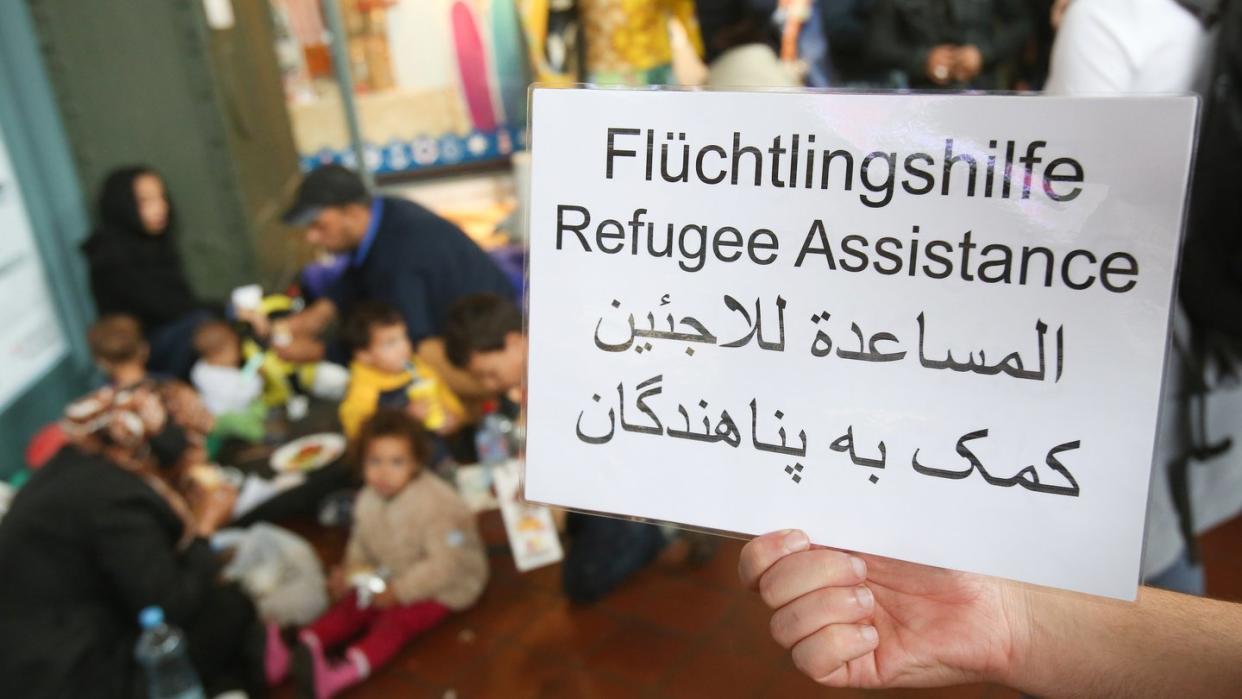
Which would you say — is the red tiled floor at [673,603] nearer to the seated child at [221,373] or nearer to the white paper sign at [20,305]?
the seated child at [221,373]

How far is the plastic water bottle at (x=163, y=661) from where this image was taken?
6.86 ft

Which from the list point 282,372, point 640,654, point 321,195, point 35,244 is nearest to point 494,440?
point 640,654

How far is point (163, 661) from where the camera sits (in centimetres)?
210

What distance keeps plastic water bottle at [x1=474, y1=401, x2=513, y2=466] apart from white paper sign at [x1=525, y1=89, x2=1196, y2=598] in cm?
209

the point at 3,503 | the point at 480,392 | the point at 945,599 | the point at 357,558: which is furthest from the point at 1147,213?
the point at 3,503

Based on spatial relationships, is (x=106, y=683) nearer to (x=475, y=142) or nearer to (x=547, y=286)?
(x=547, y=286)

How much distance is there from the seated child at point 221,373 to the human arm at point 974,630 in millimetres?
3211

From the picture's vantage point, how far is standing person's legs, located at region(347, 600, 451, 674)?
7.36 ft

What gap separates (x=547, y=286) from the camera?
0.91 metres

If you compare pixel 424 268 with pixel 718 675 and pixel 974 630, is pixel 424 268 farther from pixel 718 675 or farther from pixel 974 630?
pixel 974 630

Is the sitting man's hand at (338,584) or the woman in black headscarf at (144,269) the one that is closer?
the sitting man's hand at (338,584)

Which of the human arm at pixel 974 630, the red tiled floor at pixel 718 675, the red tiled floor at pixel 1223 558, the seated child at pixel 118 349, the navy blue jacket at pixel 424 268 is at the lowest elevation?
the red tiled floor at pixel 1223 558

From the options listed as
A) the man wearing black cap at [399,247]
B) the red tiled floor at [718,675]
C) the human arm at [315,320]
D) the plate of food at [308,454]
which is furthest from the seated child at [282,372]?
the red tiled floor at [718,675]

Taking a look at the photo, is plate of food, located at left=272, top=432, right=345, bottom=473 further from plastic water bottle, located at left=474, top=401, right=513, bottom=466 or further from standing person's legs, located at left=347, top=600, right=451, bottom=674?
standing person's legs, located at left=347, top=600, right=451, bottom=674
